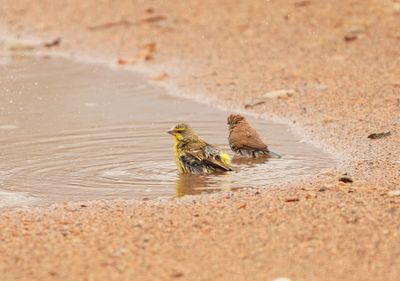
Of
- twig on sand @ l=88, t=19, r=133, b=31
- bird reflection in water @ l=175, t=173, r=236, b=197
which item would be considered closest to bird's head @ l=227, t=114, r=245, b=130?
bird reflection in water @ l=175, t=173, r=236, b=197

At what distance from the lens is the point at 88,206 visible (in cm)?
811

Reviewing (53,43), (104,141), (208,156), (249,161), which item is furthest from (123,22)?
(208,156)

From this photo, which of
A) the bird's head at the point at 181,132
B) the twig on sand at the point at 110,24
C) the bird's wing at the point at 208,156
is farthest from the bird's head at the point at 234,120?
the twig on sand at the point at 110,24

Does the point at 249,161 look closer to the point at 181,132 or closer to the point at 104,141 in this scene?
the point at 181,132

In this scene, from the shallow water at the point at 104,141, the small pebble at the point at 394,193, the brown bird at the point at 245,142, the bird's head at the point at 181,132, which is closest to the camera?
the small pebble at the point at 394,193

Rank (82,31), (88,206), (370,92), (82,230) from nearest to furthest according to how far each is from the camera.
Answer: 1. (82,230)
2. (88,206)
3. (370,92)
4. (82,31)

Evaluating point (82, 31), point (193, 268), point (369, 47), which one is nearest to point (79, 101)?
point (369, 47)

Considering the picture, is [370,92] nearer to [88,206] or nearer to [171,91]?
[171,91]

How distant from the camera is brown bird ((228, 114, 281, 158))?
397 inches

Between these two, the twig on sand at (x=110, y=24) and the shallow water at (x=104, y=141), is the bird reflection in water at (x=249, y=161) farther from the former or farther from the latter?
the twig on sand at (x=110, y=24)

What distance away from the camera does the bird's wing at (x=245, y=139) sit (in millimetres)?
10094

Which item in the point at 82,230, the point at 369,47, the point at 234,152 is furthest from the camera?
the point at 369,47

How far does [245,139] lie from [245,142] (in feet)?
0.10

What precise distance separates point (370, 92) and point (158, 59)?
15.4ft
